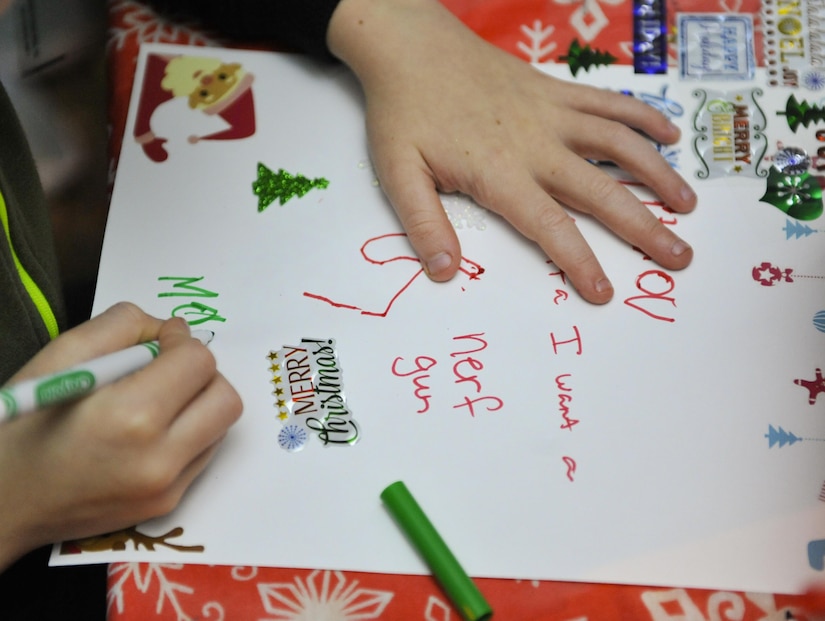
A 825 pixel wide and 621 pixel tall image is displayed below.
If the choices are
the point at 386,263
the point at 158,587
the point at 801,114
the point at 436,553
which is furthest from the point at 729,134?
the point at 158,587

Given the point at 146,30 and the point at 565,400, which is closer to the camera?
the point at 565,400

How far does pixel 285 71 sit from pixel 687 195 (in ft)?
1.01

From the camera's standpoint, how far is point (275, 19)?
1.93 ft

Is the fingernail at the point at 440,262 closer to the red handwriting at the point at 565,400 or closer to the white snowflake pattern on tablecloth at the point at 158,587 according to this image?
the red handwriting at the point at 565,400

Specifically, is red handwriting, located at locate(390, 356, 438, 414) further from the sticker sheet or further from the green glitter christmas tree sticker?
the green glitter christmas tree sticker

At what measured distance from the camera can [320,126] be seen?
0.56m

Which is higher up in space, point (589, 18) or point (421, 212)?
point (589, 18)

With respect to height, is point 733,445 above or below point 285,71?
below

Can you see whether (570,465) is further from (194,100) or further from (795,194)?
(194,100)

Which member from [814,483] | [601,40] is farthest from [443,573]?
[601,40]

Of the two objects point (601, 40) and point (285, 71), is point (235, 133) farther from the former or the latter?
point (601, 40)

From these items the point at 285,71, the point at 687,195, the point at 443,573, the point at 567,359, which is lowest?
the point at 443,573

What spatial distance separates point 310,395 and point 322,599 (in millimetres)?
113

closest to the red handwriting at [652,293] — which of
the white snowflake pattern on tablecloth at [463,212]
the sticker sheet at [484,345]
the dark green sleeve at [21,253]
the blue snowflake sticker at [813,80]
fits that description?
the sticker sheet at [484,345]
